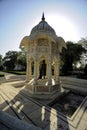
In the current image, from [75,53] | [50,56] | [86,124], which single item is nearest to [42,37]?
[50,56]

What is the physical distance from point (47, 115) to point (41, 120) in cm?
52

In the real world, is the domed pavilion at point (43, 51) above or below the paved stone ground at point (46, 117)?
above

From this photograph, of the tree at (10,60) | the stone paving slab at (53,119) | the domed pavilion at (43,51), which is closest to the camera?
the stone paving slab at (53,119)

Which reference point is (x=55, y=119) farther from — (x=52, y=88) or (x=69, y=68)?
(x=69, y=68)

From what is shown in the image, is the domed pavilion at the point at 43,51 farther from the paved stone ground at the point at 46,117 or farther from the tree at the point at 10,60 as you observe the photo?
the tree at the point at 10,60

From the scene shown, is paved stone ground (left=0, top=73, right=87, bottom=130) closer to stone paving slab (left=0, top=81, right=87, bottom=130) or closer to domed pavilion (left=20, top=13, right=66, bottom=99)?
stone paving slab (left=0, top=81, right=87, bottom=130)

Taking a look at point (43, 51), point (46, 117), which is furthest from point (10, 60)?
point (46, 117)

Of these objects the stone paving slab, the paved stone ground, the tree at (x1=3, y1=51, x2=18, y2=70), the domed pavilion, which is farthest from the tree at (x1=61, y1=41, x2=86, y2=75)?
the tree at (x1=3, y1=51, x2=18, y2=70)

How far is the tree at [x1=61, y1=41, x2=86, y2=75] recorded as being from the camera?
25.3 metres

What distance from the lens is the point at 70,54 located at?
82.7 ft

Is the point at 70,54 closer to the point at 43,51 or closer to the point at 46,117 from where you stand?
the point at 43,51

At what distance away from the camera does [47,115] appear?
5.07 meters

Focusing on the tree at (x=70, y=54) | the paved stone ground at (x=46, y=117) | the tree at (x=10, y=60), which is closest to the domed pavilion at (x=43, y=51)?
the paved stone ground at (x=46, y=117)

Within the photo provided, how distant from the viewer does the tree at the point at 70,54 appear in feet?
83.1
